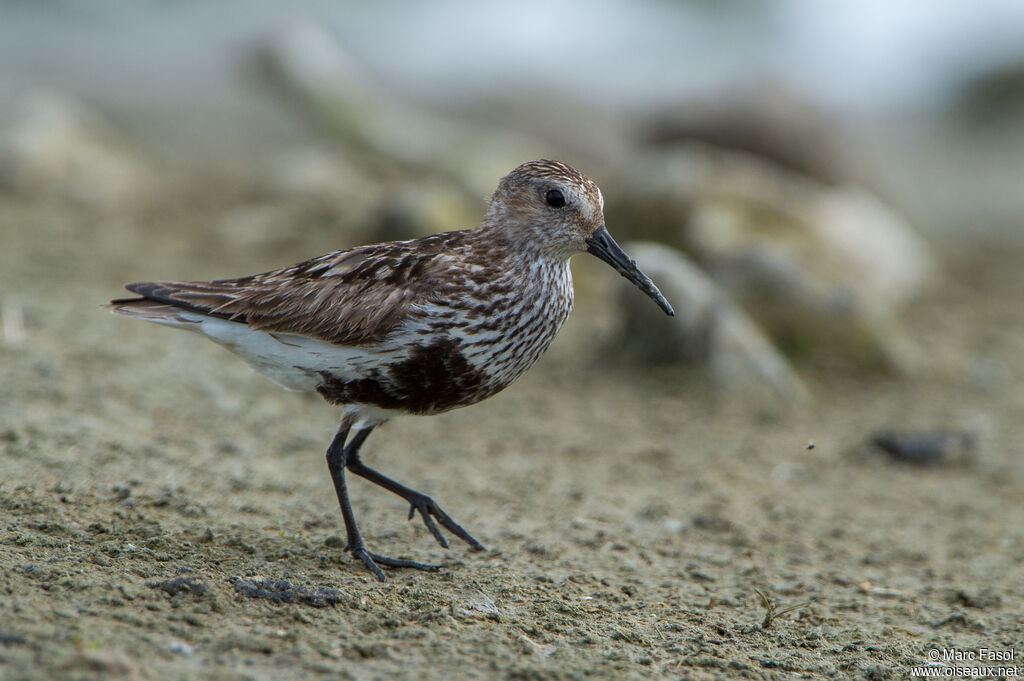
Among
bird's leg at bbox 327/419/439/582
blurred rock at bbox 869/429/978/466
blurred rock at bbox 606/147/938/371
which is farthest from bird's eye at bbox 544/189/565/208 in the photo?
blurred rock at bbox 606/147/938/371

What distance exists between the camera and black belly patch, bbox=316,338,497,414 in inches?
181

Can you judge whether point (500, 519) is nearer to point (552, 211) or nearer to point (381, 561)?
point (381, 561)

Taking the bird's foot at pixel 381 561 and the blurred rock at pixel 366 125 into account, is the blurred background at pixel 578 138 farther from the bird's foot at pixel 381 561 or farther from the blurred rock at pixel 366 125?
the bird's foot at pixel 381 561

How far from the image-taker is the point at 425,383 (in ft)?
15.2

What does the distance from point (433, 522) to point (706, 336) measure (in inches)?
144

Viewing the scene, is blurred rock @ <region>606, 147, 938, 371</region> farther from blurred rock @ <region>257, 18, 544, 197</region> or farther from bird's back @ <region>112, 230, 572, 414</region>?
bird's back @ <region>112, 230, 572, 414</region>

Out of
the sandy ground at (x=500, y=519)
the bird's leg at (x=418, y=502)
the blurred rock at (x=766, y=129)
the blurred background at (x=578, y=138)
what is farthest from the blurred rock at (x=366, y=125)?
the bird's leg at (x=418, y=502)

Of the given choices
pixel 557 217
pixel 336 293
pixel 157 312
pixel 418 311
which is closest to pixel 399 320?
pixel 418 311

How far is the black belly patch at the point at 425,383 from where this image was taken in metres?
4.61

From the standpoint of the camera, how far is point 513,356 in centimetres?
473

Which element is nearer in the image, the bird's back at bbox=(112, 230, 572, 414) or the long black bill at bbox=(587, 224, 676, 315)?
the bird's back at bbox=(112, 230, 572, 414)

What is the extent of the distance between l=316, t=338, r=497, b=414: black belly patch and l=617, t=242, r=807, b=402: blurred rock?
371 cm

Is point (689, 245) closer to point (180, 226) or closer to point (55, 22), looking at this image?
point (180, 226)

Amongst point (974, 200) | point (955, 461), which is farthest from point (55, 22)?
point (955, 461)
